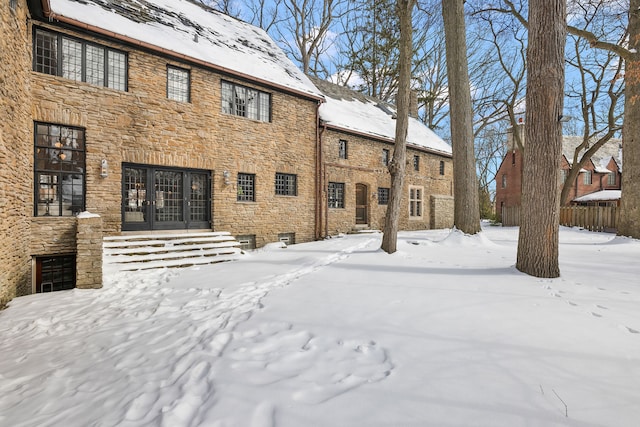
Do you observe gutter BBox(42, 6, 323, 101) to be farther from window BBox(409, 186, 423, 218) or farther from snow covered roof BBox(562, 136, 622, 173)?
snow covered roof BBox(562, 136, 622, 173)

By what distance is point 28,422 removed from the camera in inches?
88.7

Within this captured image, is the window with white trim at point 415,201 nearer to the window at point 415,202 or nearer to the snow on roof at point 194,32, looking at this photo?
the window at point 415,202

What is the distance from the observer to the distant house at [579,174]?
1096 inches

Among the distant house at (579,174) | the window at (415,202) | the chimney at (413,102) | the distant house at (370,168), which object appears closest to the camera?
the distant house at (370,168)

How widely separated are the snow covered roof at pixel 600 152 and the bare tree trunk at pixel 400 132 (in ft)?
98.3

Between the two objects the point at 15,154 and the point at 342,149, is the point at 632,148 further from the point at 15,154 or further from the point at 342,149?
the point at 15,154

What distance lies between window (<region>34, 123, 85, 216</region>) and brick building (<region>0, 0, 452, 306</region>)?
0.03 metres

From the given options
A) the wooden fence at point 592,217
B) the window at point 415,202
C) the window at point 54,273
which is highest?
the window at point 415,202

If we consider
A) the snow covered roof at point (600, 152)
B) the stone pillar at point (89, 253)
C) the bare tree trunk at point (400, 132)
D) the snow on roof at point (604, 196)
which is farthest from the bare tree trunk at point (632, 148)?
the snow covered roof at point (600, 152)

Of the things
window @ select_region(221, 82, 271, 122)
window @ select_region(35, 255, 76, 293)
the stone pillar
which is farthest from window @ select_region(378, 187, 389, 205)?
window @ select_region(35, 255, 76, 293)

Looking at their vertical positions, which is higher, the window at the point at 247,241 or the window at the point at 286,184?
the window at the point at 286,184

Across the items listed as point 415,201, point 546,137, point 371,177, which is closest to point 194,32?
point 371,177

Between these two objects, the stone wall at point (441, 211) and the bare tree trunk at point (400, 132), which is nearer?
the bare tree trunk at point (400, 132)

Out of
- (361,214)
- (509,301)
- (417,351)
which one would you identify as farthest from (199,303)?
(361,214)
